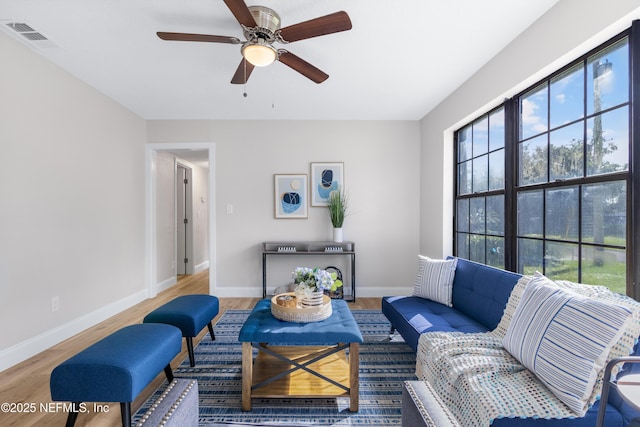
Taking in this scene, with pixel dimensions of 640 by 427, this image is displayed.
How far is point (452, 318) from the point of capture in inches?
82.4

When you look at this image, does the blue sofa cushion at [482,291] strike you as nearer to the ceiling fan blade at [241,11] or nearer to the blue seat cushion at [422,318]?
the blue seat cushion at [422,318]

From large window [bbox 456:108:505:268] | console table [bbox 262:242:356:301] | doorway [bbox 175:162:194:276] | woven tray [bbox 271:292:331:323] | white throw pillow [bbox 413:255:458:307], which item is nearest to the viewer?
woven tray [bbox 271:292:331:323]

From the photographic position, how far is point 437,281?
246cm

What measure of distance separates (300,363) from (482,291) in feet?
4.47

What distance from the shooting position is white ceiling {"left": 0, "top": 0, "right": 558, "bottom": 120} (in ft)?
6.08

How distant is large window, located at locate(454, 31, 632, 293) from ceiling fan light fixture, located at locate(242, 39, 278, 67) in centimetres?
192

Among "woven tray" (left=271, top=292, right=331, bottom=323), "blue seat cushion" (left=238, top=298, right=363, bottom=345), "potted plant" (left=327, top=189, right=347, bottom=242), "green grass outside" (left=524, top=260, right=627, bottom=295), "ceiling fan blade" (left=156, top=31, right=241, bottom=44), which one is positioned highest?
"ceiling fan blade" (left=156, top=31, right=241, bottom=44)

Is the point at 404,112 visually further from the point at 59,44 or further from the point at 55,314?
the point at 55,314

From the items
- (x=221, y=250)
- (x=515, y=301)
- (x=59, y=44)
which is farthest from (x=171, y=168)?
(x=515, y=301)

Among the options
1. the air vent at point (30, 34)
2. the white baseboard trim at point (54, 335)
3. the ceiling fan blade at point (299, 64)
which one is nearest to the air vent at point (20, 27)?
the air vent at point (30, 34)

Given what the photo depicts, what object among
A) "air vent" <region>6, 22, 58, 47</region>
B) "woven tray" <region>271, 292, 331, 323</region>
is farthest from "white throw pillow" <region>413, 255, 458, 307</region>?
"air vent" <region>6, 22, 58, 47</region>

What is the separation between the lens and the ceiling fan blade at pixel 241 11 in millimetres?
1463

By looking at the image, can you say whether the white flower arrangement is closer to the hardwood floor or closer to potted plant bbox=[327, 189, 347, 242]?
the hardwood floor

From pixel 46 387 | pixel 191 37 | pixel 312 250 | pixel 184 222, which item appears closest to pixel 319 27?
pixel 191 37
